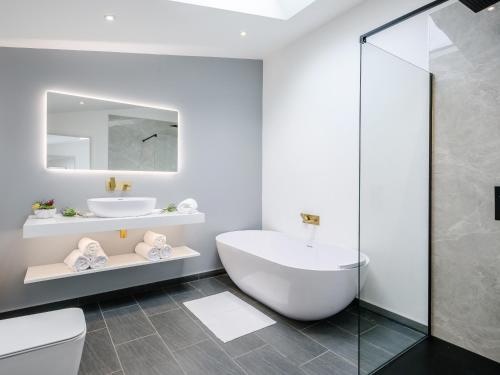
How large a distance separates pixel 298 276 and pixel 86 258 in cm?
180

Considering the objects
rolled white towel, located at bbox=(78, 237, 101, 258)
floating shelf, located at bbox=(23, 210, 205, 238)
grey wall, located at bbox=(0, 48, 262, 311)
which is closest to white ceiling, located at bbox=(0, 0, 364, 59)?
grey wall, located at bbox=(0, 48, 262, 311)

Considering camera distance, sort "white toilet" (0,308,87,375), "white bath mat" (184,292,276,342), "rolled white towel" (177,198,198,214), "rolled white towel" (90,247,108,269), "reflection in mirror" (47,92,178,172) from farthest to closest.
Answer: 1. "rolled white towel" (177,198,198,214)
2. "reflection in mirror" (47,92,178,172)
3. "rolled white towel" (90,247,108,269)
4. "white bath mat" (184,292,276,342)
5. "white toilet" (0,308,87,375)

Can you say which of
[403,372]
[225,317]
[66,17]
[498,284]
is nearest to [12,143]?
[66,17]

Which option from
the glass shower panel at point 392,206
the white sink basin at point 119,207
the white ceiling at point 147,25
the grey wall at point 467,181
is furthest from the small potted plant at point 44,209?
the grey wall at point 467,181

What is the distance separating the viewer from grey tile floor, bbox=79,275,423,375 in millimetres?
1853

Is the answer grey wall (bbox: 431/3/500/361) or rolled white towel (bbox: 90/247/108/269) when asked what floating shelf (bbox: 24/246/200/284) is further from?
grey wall (bbox: 431/3/500/361)

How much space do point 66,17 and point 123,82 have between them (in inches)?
31.8

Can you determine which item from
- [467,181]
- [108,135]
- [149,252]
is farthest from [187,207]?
[467,181]

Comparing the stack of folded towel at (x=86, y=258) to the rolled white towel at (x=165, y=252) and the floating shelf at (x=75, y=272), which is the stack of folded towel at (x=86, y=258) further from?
the rolled white towel at (x=165, y=252)

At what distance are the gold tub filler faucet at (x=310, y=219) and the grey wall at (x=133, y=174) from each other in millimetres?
858

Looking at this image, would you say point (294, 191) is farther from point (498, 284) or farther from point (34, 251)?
point (34, 251)

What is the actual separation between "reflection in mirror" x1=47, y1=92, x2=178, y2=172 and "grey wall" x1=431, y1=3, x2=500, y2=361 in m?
2.54

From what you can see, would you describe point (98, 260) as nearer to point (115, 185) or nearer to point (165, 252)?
point (165, 252)

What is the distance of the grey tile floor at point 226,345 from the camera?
1853mm
